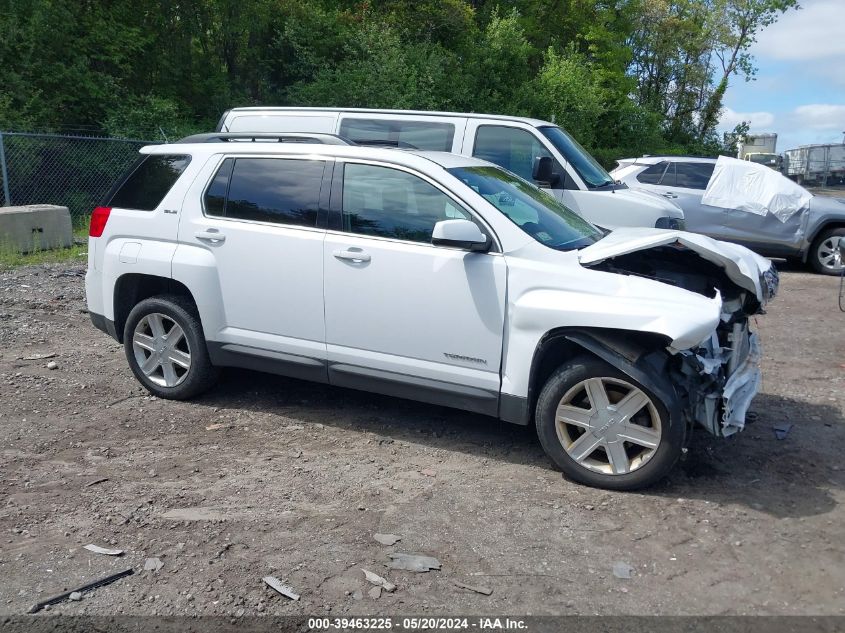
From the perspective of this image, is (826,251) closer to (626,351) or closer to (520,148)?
(520,148)

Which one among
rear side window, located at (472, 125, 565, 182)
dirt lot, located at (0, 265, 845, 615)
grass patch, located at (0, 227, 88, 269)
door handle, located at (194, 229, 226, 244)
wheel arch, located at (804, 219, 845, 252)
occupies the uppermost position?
rear side window, located at (472, 125, 565, 182)

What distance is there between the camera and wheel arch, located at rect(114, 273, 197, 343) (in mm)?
5961

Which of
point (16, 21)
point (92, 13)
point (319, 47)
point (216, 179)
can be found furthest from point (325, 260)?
point (319, 47)

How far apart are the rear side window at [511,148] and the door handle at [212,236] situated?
4335 mm

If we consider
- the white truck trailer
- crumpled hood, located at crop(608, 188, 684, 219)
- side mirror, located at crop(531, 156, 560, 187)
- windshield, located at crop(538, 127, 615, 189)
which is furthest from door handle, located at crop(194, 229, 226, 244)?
the white truck trailer

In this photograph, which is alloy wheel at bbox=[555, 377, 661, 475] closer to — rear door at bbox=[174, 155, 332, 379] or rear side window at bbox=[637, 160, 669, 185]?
rear door at bbox=[174, 155, 332, 379]

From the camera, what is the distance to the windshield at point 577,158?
9.41m

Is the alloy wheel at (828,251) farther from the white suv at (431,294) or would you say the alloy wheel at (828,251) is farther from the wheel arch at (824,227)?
the white suv at (431,294)

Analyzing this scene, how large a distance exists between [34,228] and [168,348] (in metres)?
7.53

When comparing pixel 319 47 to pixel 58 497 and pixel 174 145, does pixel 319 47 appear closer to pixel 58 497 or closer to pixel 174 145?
pixel 174 145

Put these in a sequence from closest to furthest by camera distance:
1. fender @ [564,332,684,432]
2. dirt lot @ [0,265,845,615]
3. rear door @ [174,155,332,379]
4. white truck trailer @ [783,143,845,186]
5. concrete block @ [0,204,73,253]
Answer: dirt lot @ [0,265,845,615]
fender @ [564,332,684,432]
rear door @ [174,155,332,379]
concrete block @ [0,204,73,253]
white truck trailer @ [783,143,845,186]

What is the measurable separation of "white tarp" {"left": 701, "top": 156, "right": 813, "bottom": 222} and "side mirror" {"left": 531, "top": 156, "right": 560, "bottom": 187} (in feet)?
15.1

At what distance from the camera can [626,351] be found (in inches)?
172

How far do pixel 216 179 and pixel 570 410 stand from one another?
120 inches
